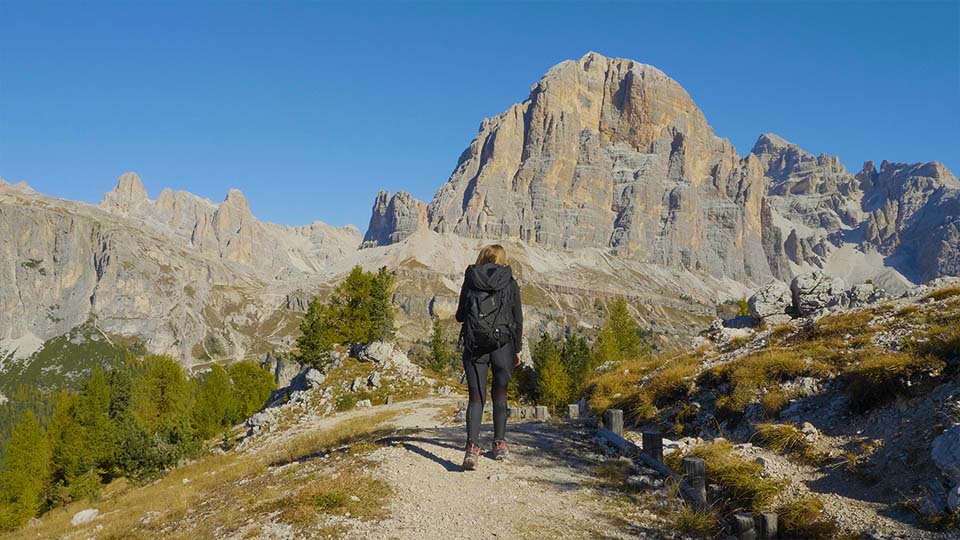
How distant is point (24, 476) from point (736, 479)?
194ft

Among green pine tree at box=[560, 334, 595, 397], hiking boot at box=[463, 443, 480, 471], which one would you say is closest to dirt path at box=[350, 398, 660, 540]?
hiking boot at box=[463, 443, 480, 471]

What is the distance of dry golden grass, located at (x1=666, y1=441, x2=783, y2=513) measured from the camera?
8766 millimetres

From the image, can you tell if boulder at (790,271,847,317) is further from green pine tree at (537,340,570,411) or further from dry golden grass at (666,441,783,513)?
green pine tree at (537,340,570,411)

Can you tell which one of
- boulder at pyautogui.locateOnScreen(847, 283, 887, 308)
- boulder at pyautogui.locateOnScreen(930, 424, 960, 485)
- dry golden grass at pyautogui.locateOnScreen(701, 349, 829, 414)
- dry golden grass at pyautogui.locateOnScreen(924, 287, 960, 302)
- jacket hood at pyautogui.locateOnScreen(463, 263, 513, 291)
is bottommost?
boulder at pyautogui.locateOnScreen(930, 424, 960, 485)

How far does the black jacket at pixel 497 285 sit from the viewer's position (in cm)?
997

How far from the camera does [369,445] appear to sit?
13039 millimetres

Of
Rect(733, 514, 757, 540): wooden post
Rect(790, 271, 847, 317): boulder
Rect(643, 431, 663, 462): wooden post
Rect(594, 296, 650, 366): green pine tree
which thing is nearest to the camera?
Rect(733, 514, 757, 540): wooden post

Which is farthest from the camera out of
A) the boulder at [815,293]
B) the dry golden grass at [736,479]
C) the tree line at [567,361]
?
the tree line at [567,361]

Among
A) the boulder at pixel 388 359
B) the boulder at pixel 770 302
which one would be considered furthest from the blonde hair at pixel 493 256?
the boulder at pixel 388 359

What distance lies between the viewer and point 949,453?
7895mm

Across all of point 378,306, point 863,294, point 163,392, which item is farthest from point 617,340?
point 163,392

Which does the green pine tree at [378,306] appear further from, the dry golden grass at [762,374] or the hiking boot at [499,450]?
the hiking boot at [499,450]

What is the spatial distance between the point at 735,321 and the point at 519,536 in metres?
28.7

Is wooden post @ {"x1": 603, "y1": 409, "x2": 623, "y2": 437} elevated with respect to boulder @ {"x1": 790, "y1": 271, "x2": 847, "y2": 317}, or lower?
lower
